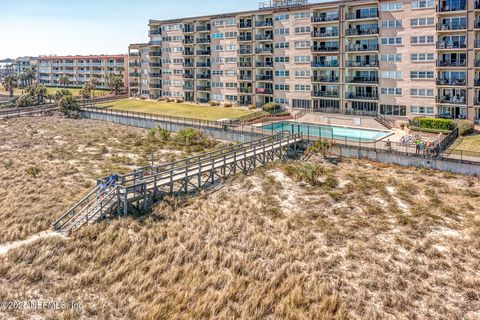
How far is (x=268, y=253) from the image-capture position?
23656mm

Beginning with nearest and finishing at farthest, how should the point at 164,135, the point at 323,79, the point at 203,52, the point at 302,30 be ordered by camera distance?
1. the point at 164,135
2. the point at 323,79
3. the point at 302,30
4. the point at 203,52

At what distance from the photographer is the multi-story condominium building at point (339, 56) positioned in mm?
53562

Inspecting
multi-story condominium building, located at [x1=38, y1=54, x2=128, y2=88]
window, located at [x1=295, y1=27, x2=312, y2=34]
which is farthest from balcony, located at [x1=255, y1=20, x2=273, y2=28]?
multi-story condominium building, located at [x1=38, y1=54, x2=128, y2=88]

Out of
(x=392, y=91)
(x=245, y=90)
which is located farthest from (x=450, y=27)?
(x=245, y=90)

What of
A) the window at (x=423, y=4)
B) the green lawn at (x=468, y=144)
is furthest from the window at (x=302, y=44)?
the green lawn at (x=468, y=144)

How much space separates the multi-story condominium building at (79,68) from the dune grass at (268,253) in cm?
10319

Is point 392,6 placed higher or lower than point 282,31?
higher

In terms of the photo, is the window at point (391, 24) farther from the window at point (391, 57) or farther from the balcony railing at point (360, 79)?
the balcony railing at point (360, 79)

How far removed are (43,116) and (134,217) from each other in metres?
Result: 63.1

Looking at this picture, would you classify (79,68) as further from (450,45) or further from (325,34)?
(450,45)

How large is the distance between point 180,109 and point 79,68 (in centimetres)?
8187

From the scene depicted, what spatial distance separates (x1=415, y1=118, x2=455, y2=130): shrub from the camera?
50438mm

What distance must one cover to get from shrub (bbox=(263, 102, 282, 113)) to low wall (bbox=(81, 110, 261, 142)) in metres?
15.6

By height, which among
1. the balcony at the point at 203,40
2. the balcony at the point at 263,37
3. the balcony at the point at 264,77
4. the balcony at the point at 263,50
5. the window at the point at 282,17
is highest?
the window at the point at 282,17
